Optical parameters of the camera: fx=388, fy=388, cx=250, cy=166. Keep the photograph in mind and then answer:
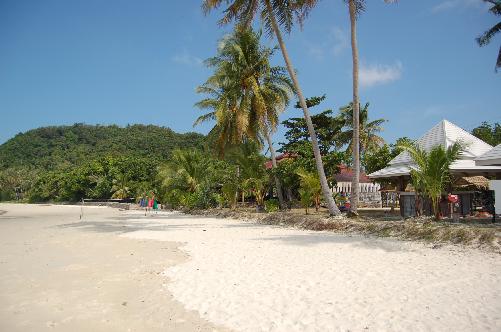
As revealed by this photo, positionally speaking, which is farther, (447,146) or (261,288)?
(447,146)

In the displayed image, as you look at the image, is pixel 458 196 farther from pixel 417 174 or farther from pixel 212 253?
pixel 212 253

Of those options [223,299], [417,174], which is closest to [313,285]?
[223,299]

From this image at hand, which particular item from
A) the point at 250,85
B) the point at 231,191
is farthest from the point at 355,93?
the point at 231,191

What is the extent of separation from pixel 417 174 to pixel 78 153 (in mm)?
76036

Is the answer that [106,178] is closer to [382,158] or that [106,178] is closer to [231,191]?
[231,191]

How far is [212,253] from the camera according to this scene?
28.3ft

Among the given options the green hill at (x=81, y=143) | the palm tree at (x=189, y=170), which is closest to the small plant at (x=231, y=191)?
the palm tree at (x=189, y=170)

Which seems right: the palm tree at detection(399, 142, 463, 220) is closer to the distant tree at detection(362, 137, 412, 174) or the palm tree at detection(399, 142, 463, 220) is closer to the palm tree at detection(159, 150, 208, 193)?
the distant tree at detection(362, 137, 412, 174)

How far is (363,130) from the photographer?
34.2 m

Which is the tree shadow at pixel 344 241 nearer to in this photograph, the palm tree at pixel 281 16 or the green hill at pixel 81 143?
the palm tree at pixel 281 16

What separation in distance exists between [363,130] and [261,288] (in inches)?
Result: 1208

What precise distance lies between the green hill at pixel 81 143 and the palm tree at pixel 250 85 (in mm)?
43869

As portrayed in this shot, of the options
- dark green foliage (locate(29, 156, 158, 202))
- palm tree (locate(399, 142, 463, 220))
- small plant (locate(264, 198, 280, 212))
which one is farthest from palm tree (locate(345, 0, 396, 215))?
dark green foliage (locate(29, 156, 158, 202))

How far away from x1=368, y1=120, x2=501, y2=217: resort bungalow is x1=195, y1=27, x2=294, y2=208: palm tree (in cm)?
650
